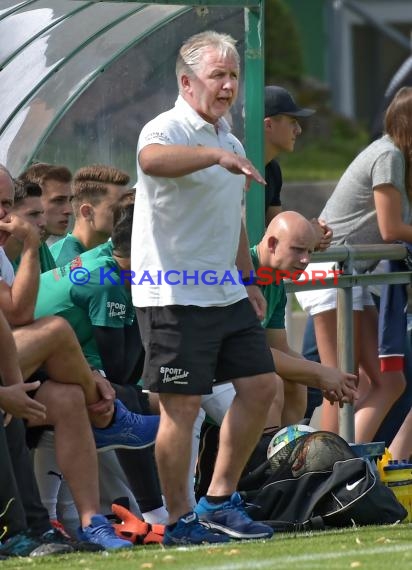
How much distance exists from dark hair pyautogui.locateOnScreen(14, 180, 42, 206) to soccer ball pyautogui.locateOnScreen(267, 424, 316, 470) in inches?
61.6

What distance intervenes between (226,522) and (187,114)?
1.69 meters

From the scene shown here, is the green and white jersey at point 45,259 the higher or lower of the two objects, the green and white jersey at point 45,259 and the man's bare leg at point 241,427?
the higher

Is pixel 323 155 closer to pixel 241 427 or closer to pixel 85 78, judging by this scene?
pixel 85 78

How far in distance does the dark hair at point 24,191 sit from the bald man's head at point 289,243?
1.08m

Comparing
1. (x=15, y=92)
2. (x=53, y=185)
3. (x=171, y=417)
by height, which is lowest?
(x=171, y=417)

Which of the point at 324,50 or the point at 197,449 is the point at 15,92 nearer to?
the point at 197,449

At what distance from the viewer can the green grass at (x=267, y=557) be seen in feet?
18.6

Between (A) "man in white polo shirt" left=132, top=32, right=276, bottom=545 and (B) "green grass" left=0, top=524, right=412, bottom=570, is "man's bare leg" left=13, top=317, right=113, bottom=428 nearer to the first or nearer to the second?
(A) "man in white polo shirt" left=132, top=32, right=276, bottom=545

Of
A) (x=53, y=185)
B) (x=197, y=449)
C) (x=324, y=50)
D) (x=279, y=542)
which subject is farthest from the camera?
(x=324, y=50)

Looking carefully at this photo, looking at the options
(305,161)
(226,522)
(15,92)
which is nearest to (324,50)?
(305,161)

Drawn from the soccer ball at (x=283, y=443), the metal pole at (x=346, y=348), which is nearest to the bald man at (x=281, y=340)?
the soccer ball at (x=283, y=443)

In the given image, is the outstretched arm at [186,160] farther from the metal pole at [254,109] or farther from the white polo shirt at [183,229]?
the metal pole at [254,109]

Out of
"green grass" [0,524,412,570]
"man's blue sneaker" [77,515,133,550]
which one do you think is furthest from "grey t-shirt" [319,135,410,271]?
"man's blue sneaker" [77,515,133,550]

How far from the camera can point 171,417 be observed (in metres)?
6.37
